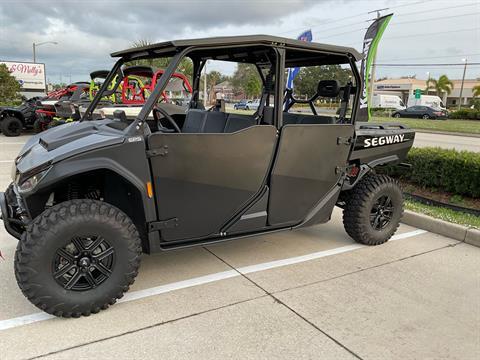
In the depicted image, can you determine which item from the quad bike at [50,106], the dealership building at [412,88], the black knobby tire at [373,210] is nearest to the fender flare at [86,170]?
the black knobby tire at [373,210]

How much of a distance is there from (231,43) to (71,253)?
6.37ft

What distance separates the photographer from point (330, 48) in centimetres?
376

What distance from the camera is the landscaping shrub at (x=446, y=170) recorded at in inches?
223

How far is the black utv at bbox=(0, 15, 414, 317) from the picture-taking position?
2.78 metres

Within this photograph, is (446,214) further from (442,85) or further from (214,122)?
(442,85)

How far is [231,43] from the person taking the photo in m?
3.23

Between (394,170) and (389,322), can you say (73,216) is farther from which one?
(394,170)

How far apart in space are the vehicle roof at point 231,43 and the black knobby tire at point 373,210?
1.30 m

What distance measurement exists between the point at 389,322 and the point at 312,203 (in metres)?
1.28

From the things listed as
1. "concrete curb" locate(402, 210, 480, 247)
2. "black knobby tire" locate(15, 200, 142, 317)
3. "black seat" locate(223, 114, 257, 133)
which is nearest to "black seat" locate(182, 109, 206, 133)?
"black seat" locate(223, 114, 257, 133)

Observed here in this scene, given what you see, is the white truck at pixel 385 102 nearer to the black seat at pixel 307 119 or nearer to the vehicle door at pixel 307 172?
the black seat at pixel 307 119

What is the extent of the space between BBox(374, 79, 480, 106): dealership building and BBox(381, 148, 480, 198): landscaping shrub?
64.0 meters

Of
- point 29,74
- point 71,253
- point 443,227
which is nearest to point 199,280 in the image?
point 71,253

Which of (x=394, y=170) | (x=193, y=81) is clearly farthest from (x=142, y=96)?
(x=394, y=170)
